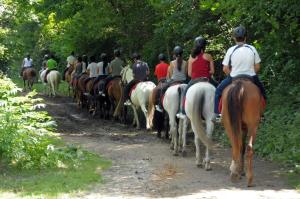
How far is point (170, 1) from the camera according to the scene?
17594 millimetres

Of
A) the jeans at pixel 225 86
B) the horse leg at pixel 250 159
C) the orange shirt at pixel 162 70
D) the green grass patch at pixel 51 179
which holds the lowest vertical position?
the green grass patch at pixel 51 179

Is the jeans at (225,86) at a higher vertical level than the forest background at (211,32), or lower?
lower

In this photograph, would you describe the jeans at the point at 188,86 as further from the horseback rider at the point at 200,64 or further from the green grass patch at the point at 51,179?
the green grass patch at the point at 51,179

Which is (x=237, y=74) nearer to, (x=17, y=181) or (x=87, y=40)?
(x=17, y=181)

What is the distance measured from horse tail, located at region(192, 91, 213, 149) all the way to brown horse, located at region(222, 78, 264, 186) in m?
1.43

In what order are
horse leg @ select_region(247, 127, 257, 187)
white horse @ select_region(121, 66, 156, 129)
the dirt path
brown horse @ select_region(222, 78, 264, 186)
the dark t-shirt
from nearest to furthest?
the dirt path, horse leg @ select_region(247, 127, 257, 187), brown horse @ select_region(222, 78, 264, 186), white horse @ select_region(121, 66, 156, 129), the dark t-shirt

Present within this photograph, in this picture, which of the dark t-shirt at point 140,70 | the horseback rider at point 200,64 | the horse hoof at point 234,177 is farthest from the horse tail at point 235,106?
the dark t-shirt at point 140,70

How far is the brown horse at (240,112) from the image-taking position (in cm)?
927

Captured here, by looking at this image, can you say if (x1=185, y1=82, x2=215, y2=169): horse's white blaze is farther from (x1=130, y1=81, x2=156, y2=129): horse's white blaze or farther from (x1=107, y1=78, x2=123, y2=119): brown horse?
(x1=107, y1=78, x2=123, y2=119): brown horse

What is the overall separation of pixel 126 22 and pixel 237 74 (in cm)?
1509

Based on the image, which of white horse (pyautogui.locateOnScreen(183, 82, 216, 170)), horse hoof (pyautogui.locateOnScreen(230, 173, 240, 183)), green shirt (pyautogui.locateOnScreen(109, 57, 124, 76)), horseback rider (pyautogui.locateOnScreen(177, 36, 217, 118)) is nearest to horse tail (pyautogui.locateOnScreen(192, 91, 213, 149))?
white horse (pyautogui.locateOnScreen(183, 82, 216, 170))

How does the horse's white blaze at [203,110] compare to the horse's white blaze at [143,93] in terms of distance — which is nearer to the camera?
the horse's white blaze at [203,110]

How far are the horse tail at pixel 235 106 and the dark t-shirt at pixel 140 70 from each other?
348 inches

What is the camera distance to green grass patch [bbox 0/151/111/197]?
8.84 m
